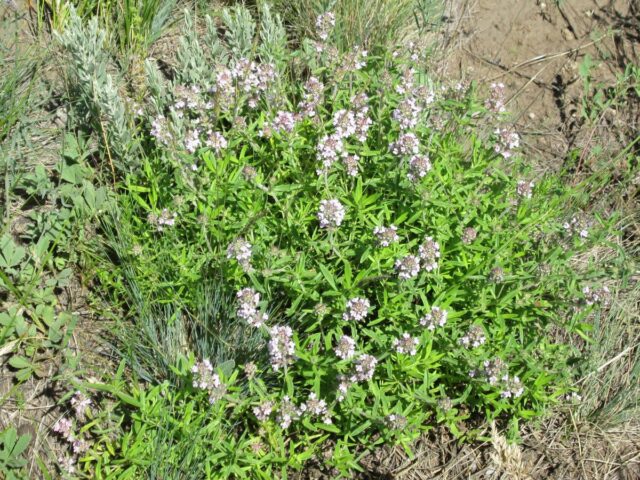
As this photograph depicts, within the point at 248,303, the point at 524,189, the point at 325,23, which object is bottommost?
the point at 248,303

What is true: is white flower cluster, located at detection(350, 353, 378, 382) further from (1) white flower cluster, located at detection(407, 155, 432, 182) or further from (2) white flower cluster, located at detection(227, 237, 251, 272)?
(1) white flower cluster, located at detection(407, 155, 432, 182)

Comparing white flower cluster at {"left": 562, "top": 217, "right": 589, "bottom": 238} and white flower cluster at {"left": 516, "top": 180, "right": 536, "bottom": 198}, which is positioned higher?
white flower cluster at {"left": 516, "top": 180, "right": 536, "bottom": 198}

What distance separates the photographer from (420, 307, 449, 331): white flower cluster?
3.64m

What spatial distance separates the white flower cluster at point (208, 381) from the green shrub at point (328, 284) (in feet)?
0.04

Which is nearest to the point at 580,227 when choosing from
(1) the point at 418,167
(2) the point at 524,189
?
(2) the point at 524,189

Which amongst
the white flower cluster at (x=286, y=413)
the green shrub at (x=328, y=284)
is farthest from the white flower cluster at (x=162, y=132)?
the white flower cluster at (x=286, y=413)

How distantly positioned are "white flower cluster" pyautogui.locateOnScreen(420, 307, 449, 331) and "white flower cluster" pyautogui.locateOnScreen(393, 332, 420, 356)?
0.11 m

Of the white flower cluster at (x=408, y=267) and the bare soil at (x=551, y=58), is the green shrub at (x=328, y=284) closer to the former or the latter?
the white flower cluster at (x=408, y=267)

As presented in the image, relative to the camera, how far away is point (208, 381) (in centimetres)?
353

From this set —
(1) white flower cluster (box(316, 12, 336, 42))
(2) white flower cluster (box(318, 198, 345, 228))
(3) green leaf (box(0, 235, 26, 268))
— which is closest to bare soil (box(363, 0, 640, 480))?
(1) white flower cluster (box(316, 12, 336, 42))

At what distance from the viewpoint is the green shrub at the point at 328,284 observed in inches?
147

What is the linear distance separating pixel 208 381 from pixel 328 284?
39.8 inches

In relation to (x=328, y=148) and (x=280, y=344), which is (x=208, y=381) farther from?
(x=328, y=148)

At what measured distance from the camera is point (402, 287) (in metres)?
3.88
